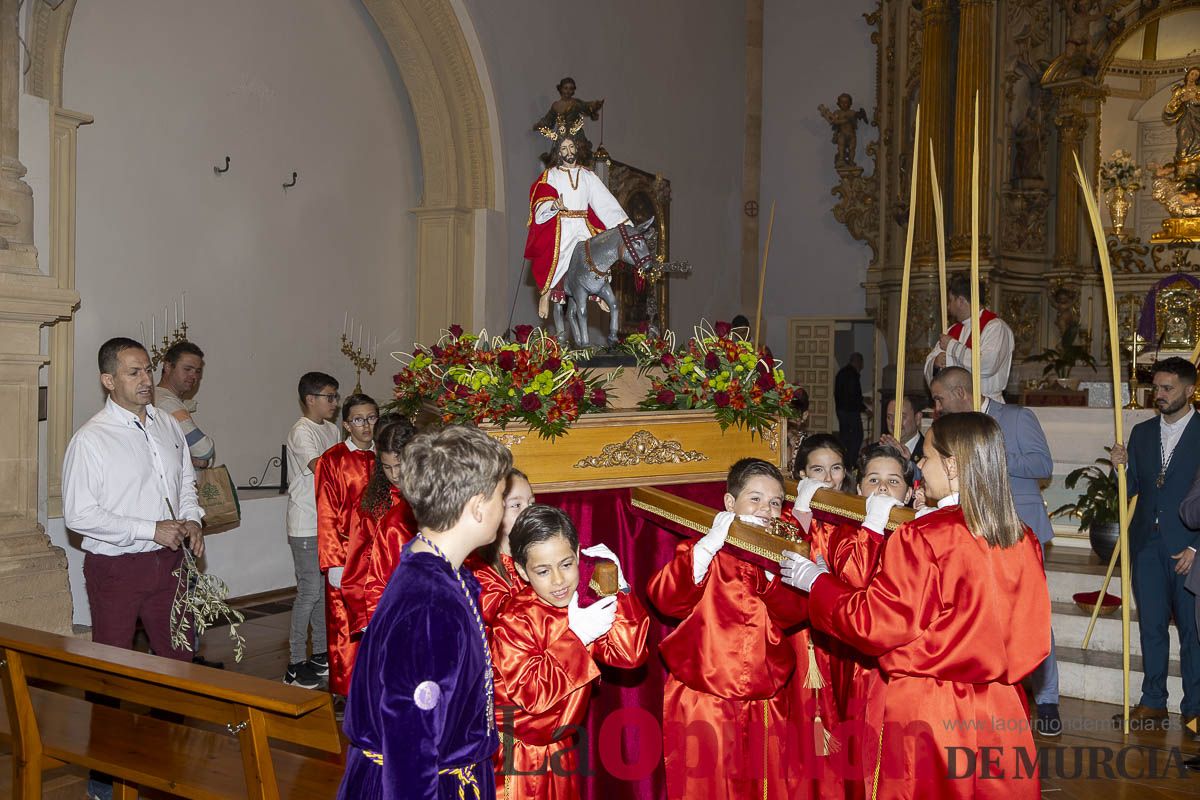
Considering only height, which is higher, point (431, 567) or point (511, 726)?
point (431, 567)

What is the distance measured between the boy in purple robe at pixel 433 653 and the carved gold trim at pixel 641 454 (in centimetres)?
189

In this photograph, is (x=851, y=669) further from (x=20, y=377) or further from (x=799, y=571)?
(x=20, y=377)

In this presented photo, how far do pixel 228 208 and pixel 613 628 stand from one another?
678cm

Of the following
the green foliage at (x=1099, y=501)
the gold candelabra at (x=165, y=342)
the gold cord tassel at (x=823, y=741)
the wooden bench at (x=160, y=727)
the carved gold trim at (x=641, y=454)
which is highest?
the gold candelabra at (x=165, y=342)

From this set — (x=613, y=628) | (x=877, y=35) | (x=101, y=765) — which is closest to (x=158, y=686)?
(x=101, y=765)

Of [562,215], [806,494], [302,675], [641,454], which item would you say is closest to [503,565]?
[641,454]

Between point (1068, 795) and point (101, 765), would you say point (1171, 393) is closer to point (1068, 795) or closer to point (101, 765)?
point (1068, 795)

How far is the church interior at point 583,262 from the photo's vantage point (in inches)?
167

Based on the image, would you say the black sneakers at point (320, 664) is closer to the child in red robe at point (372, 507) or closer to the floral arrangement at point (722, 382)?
the child in red robe at point (372, 507)

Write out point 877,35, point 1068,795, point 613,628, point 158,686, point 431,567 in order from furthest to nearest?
1. point 877,35
2. point 1068,795
3. point 158,686
4. point 613,628
5. point 431,567

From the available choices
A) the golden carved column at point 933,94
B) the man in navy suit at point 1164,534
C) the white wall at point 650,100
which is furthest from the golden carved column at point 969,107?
the man in navy suit at point 1164,534

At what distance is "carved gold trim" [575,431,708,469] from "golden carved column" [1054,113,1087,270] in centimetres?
1037

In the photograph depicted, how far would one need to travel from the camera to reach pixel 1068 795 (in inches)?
181

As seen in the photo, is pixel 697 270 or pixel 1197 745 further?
pixel 697 270
